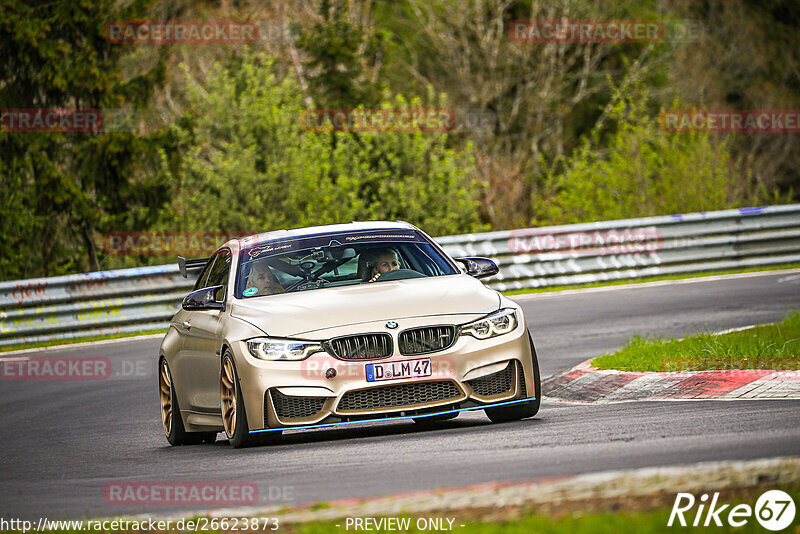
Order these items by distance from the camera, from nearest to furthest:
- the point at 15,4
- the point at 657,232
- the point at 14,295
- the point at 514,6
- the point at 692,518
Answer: the point at 692,518, the point at 14,295, the point at 657,232, the point at 15,4, the point at 514,6

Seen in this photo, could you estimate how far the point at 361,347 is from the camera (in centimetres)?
945

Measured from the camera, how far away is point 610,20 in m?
47.8

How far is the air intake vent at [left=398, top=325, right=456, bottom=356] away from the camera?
9469 millimetres

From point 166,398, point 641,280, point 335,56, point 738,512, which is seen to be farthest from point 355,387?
point 335,56

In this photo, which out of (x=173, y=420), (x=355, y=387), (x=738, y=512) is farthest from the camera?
(x=173, y=420)

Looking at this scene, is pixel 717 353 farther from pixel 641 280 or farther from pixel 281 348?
pixel 641 280

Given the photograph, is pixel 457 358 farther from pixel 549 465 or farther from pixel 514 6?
pixel 514 6

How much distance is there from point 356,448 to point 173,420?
2461 mm

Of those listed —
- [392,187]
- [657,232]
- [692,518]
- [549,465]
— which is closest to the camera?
[692,518]

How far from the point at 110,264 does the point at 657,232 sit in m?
11.4

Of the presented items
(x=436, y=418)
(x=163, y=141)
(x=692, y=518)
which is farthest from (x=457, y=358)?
(x=163, y=141)

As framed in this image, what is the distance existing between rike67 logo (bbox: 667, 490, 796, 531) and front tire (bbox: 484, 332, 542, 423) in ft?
13.8

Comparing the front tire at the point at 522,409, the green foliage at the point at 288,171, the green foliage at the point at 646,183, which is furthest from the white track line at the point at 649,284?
the front tire at the point at 522,409

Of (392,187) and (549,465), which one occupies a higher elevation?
(549,465)
